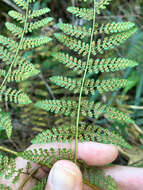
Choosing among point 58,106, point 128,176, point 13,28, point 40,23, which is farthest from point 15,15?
point 128,176

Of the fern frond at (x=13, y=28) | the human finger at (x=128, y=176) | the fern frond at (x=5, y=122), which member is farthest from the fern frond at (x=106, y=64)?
the human finger at (x=128, y=176)

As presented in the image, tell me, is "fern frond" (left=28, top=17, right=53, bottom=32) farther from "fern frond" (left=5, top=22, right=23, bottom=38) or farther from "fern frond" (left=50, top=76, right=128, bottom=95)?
"fern frond" (left=50, top=76, right=128, bottom=95)

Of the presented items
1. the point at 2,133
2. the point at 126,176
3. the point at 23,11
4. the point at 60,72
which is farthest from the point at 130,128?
the point at 23,11

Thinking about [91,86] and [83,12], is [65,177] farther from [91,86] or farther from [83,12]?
[83,12]

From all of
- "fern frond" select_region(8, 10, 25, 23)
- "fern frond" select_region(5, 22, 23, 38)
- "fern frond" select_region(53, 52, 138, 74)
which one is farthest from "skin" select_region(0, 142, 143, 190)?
"fern frond" select_region(8, 10, 25, 23)

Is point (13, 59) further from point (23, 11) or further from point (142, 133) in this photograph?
point (142, 133)

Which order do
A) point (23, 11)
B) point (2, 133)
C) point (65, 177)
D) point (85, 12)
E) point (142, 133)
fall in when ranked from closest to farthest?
point (65, 177), point (85, 12), point (2, 133), point (23, 11), point (142, 133)
